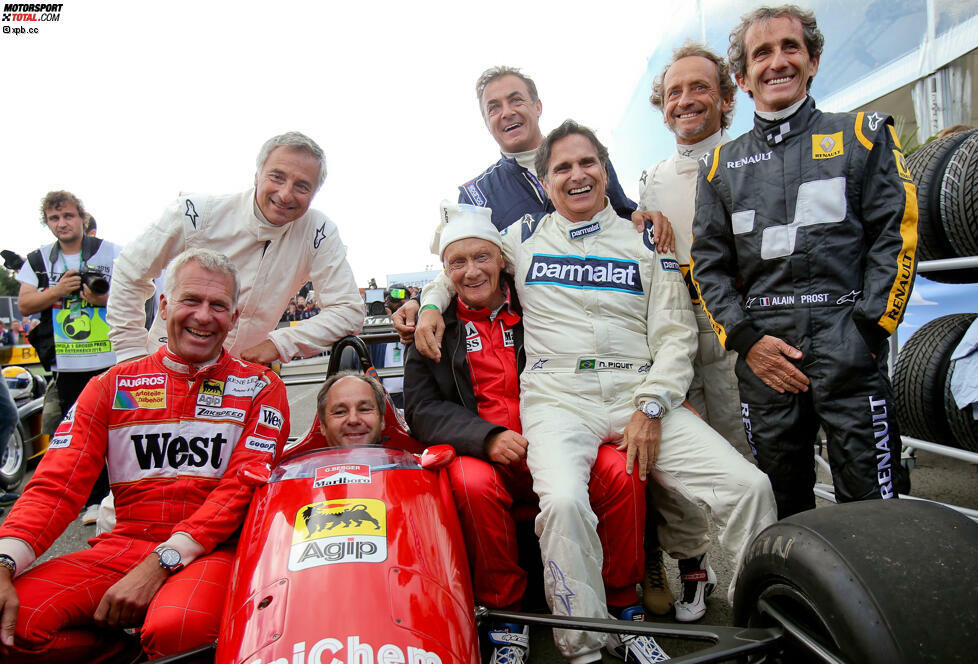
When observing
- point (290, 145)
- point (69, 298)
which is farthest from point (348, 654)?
point (69, 298)

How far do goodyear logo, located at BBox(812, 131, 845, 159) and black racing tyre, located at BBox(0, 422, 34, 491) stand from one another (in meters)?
5.68

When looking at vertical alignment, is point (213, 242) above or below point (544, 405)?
above

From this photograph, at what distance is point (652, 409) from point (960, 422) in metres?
2.06

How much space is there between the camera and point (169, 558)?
1.71 m

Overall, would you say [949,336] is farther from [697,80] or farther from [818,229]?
[697,80]

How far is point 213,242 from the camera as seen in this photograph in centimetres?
275

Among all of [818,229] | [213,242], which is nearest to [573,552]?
[818,229]

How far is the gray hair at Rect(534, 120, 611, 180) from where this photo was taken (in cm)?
248

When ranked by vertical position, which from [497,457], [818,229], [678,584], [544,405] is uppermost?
[818,229]

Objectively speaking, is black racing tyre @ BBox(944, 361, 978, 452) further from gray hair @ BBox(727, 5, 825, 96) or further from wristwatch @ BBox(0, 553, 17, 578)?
wristwatch @ BBox(0, 553, 17, 578)

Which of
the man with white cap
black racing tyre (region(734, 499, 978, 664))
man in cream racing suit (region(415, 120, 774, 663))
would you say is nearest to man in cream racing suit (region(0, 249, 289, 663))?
the man with white cap

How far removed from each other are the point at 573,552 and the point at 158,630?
3.80ft

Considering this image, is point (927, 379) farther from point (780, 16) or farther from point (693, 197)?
point (780, 16)

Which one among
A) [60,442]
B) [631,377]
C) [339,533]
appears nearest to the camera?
[339,533]
